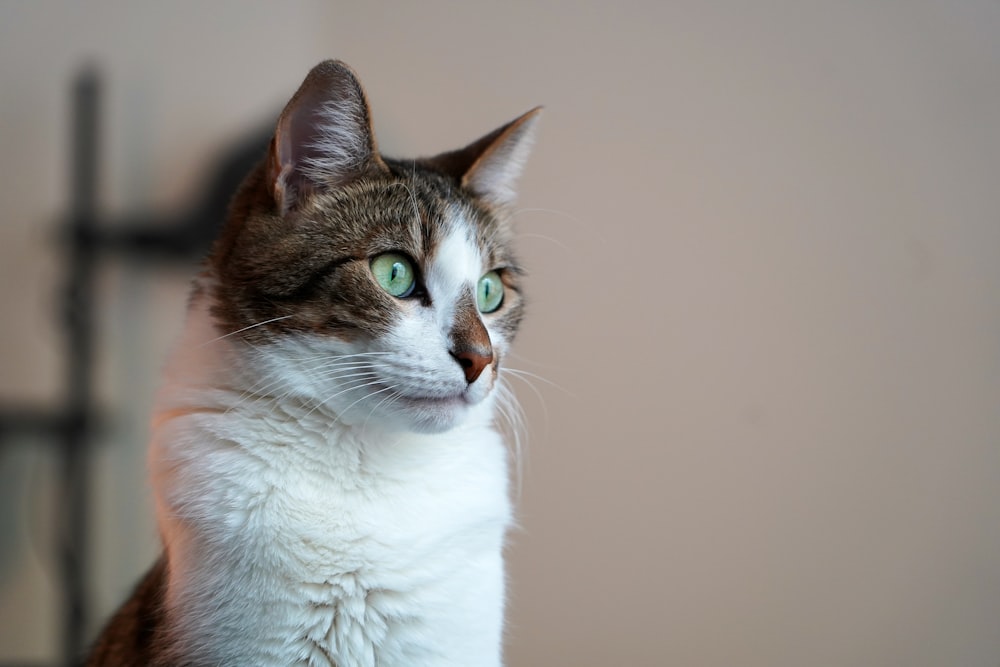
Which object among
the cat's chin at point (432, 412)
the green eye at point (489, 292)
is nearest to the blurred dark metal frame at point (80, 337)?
the green eye at point (489, 292)

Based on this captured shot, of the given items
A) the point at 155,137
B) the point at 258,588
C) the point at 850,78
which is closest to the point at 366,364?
the point at 258,588

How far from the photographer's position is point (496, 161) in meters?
1.13

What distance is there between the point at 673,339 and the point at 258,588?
3.14 ft

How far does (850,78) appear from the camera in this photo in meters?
1.36

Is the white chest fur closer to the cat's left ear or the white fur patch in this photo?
the white fur patch

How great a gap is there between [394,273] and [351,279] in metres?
0.06

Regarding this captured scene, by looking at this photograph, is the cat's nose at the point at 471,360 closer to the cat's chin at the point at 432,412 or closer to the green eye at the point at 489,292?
the cat's chin at the point at 432,412

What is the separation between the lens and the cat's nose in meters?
0.85

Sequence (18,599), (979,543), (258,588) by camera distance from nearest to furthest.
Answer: (258,588), (979,543), (18,599)

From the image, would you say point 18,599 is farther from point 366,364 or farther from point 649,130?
point 649,130

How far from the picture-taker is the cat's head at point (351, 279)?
854mm

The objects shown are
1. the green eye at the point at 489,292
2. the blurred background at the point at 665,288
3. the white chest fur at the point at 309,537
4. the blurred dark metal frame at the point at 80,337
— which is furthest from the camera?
the blurred dark metal frame at the point at 80,337

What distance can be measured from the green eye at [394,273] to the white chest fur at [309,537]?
166 millimetres

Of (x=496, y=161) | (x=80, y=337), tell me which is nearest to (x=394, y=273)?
(x=496, y=161)
